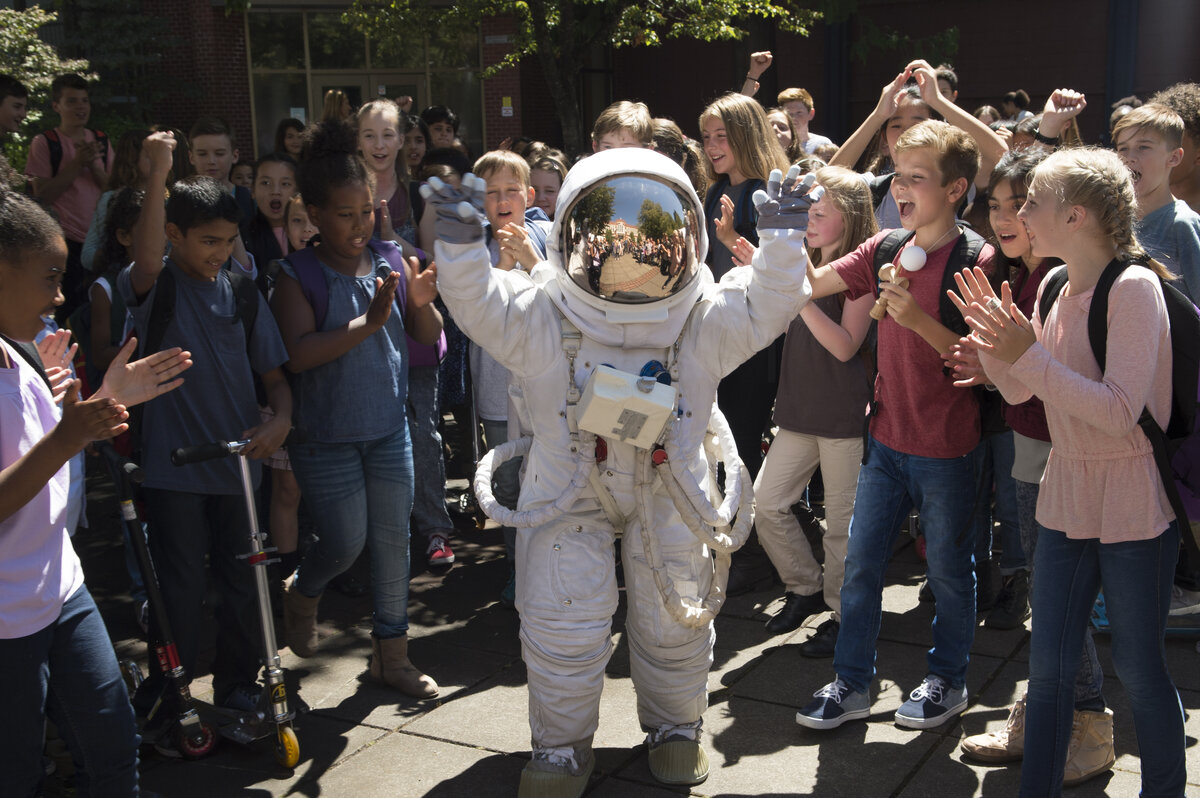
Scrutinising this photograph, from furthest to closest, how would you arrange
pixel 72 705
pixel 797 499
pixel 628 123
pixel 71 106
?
1. pixel 71 106
2. pixel 628 123
3. pixel 797 499
4. pixel 72 705

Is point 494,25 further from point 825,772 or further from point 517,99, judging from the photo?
point 825,772

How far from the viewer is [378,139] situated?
20.6 ft

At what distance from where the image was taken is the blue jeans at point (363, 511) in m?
4.16

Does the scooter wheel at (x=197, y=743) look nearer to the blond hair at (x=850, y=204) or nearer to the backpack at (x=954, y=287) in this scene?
the backpack at (x=954, y=287)

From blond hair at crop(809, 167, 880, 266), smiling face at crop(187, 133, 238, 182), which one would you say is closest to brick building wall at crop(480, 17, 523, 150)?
smiling face at crop(187, 133, 238, 182)

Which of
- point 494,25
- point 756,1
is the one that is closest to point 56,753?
point 756,1

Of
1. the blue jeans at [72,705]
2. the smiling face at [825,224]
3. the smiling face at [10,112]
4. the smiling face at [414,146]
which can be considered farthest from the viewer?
the smiling face at [414,146]

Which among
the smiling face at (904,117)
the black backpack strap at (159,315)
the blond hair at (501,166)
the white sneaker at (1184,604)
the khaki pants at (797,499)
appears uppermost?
the smiling face at (904,117)

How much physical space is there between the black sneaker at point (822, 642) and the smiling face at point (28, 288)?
3.12 meters

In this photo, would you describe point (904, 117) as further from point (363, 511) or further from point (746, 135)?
point (363, 511)

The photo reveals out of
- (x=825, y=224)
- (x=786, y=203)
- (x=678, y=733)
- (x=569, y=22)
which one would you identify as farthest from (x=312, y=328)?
(x=569, y=22)

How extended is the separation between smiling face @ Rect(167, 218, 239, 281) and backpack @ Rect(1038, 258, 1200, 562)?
9.06 ft

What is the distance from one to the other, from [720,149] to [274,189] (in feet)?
7.89

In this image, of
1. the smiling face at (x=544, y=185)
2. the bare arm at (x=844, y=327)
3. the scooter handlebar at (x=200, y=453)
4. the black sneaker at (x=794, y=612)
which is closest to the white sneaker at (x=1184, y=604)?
the black sneaker at (x=794, y=612)
